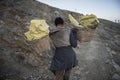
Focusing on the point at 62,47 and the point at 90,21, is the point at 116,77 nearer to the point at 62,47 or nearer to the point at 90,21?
the point at 90,21

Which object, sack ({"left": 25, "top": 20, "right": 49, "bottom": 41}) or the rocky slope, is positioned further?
the rocky slope

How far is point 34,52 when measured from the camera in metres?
5.31

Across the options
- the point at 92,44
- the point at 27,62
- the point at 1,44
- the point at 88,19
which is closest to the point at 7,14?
the point at 1,44

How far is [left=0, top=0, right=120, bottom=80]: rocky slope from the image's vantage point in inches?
188

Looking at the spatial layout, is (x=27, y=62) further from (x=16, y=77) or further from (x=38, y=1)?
(x=38, y=1)

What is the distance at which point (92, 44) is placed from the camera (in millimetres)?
6523

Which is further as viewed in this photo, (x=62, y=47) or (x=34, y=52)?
(x=34, y=52)

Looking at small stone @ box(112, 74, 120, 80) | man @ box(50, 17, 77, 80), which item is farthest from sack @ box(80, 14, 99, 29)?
small stone @ box(112, 74, 120, 80)

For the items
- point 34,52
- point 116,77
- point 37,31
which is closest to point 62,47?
point 37,31

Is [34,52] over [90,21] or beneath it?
beneath

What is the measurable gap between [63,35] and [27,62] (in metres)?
1.99

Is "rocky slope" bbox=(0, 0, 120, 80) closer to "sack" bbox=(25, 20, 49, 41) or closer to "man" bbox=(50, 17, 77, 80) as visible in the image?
"sack" bbox=(25, 20, 49, 41)

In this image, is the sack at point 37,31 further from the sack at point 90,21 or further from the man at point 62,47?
the sack at point 90,21

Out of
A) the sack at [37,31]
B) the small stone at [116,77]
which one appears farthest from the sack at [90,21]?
the small stone at [116,77]
